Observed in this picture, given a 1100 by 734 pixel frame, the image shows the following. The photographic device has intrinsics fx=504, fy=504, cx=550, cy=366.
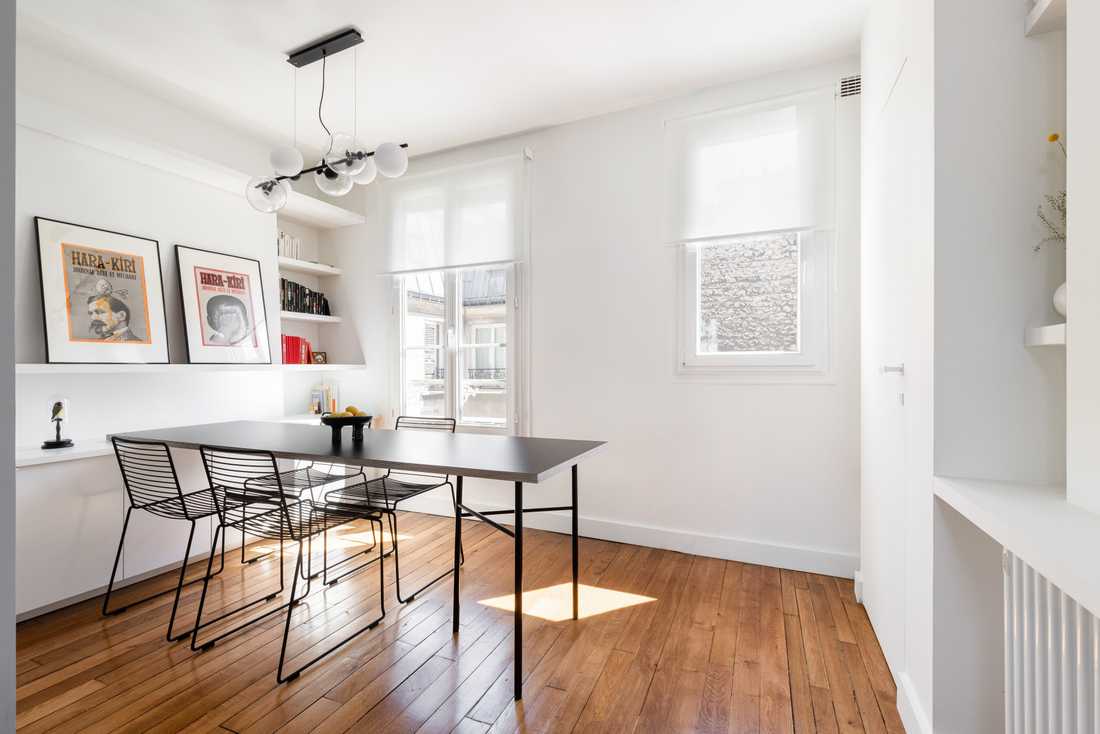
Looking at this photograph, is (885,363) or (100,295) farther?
(100,295)

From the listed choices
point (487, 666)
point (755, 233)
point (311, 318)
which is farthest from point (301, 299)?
point (755, 233)

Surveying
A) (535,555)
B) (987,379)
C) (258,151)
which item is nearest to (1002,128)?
(987,379)

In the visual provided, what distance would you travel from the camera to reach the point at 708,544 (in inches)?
125

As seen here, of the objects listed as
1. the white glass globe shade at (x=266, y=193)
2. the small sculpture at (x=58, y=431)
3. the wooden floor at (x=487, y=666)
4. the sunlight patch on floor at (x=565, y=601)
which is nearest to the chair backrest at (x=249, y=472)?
the wooden floor at (x=487, y=666)

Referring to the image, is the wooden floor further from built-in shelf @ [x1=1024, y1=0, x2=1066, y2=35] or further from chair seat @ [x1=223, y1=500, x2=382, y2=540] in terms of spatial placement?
built-in shelf @ [x1=1024, y1=0, x2=1066, y2=35]

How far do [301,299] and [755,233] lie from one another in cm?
356

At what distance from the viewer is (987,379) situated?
134 cm

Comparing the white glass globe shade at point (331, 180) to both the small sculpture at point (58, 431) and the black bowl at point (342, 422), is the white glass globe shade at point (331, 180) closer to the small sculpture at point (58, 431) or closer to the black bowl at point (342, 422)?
the black bowl at point (342, 422)

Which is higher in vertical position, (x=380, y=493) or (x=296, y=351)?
(x=296, y=351)

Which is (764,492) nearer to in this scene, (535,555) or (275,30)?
(535,555)

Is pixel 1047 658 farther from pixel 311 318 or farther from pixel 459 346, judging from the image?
pixel 311 318

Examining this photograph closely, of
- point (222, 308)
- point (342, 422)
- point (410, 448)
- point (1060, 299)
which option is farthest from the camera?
point (222, 308)

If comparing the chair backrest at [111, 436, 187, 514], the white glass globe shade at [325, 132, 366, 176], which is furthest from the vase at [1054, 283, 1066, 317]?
the chair backrest at [111, 436, 187, 514]
